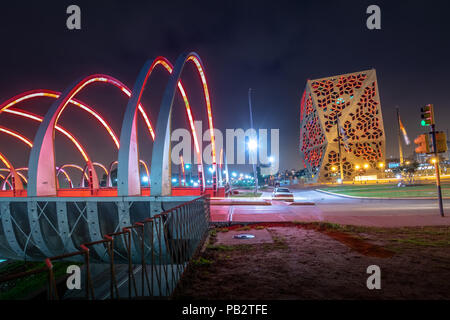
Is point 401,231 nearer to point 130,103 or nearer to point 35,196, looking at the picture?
point 130,103

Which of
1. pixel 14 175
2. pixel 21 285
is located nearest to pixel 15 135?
Result: pixel 14 175

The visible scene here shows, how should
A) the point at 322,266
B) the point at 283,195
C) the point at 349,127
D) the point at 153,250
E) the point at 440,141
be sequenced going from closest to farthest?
the point at 153,250 < the point at 322,266 < the point at 440,141 < the point at 283,195 < the point at 349,127

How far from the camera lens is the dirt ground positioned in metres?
3.71

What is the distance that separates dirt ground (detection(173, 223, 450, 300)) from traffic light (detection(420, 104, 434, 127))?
4764mm

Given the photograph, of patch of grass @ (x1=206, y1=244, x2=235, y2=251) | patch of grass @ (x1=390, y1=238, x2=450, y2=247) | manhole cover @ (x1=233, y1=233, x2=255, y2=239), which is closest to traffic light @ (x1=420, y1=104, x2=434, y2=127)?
patch of grass @ (x1=390, y1=238, x2=450, y2=247)

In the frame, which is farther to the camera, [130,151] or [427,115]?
[130,151]

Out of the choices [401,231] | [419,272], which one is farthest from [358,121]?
[419,272]

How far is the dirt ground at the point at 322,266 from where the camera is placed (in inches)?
146

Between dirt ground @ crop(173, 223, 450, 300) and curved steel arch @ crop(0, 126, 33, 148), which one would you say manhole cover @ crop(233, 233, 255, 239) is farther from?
curved steel arch @ crop(0, 126, 33, 148)

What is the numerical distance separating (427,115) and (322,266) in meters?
9.42

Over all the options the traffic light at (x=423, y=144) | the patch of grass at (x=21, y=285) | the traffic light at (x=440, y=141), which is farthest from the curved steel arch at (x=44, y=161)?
the traffic light at (x=440, y=141)

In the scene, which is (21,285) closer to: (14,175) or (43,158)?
(43,158)

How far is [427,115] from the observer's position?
1002 centimetres
